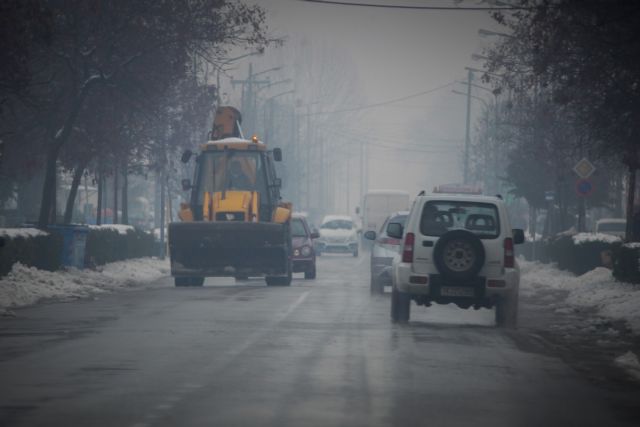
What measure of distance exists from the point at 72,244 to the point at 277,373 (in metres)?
20.2

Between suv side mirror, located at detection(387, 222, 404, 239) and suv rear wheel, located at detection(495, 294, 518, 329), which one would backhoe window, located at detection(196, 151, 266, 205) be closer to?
suv side mirror, located at detection(387, 222, 404, 239)

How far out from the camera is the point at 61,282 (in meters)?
27.9

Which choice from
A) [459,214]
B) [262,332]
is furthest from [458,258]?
[262,332]

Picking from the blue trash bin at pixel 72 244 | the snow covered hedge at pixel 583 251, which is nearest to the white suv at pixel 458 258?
the snow covered hedge at pixel 583 251

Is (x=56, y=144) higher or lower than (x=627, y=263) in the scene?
higher

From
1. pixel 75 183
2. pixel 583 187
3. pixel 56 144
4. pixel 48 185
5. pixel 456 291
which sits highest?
pixel 56 144

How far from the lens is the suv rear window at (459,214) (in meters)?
19.6

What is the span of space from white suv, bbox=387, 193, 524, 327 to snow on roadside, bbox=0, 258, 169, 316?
635 cm

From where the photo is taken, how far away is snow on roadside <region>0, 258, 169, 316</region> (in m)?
24.0

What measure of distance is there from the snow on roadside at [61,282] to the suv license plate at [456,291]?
680 cm

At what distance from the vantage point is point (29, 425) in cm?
943

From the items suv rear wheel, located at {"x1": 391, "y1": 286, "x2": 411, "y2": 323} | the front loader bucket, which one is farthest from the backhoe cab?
suv rear wheel, located at {"x1": 391, "y1": 286, "x2": 411, "y2": 323}

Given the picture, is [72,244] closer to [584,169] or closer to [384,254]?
[384,254]

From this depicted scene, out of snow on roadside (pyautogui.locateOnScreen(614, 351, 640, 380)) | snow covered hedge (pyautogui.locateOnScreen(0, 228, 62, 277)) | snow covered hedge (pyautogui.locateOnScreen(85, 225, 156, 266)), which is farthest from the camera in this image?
snow covered hedge (pyautogui.locateOnScreen(85, 225, 156, 266))
